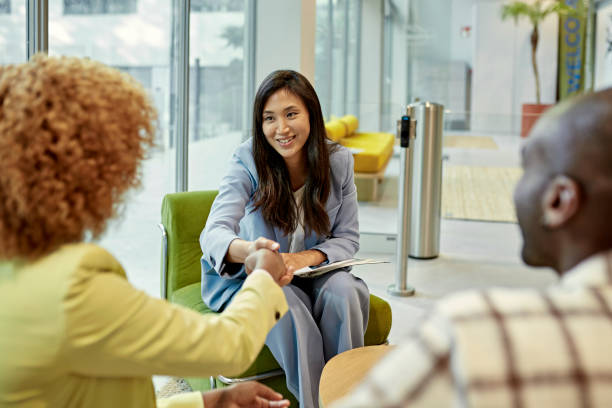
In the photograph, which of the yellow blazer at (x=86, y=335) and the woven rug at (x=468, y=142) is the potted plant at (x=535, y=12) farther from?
the yellow blazer at (x=86, y=335)

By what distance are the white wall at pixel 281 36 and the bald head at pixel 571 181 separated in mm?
4369

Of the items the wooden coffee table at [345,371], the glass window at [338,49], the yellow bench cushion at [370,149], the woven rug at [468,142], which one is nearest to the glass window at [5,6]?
the wooden coffee table at [345,371]

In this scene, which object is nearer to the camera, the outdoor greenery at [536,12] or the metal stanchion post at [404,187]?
the metal stanchion post at [404,187]

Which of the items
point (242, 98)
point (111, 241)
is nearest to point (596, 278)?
point (111, 241)

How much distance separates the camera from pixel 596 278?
27.0 inches

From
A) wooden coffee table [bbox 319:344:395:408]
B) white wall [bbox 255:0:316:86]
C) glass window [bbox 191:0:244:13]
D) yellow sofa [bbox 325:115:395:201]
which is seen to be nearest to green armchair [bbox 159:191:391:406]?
wooden coffee table [bbox 319:344:395:408]

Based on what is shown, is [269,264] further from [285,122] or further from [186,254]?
[186,254]

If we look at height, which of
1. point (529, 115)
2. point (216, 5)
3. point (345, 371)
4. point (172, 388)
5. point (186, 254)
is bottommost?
point (172, 388)

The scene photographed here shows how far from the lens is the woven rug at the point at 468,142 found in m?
5.36

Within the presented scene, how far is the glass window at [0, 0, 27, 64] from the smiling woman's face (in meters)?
1.02

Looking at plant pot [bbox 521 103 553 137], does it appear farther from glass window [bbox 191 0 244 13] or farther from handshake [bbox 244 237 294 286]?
handshake [bbox 244 237 294 286]

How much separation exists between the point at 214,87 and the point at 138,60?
3.28ft

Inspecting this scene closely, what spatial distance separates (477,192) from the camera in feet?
18.8

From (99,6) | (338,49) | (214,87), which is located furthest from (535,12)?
(99,6)
